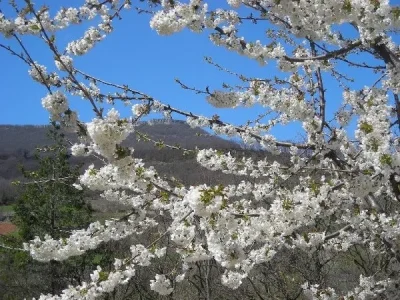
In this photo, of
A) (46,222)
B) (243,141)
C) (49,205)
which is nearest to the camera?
(243,141)

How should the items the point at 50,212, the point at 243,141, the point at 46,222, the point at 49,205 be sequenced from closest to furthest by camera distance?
the point at 243,141, the point at 46,222, the point at 50,212, the point at 49,205

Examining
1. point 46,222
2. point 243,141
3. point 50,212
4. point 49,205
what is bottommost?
point 243,141

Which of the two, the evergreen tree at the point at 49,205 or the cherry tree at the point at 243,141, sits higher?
the evergreen tree at the point at 49,205

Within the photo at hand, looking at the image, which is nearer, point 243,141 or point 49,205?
point 243,141

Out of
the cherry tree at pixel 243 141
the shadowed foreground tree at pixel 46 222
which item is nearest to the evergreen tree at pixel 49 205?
the shadowed foreground tree at pixel 46 222

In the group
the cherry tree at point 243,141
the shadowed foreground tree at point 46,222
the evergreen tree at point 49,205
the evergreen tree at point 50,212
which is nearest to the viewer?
the cherry tree at point 243,141

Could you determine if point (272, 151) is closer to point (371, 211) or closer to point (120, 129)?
point (371, 211)

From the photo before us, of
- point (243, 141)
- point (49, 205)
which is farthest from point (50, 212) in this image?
point (243, 141)

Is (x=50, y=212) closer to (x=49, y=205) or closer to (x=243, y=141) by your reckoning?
(x=49, y=205)

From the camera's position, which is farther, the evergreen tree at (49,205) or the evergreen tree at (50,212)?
the evergreen tree at (49,205)

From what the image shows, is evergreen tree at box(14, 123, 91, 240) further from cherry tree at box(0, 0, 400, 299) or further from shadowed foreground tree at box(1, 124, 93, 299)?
cherry tree at box(0, 0, 400, 299)

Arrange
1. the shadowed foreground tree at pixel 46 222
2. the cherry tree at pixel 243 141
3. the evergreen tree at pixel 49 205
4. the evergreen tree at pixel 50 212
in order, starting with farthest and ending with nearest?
the evergreen tree at pixel 49 205 < the evergreen tree at pixel 50 212 < the shadowed foreground tree at pixel 46 222 < the cherry tree at pixel 243 141

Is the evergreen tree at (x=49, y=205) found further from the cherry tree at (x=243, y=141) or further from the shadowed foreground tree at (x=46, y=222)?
the cherry tree at (x=243, y=141)

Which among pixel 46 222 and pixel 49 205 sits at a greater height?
pixel 49 205
